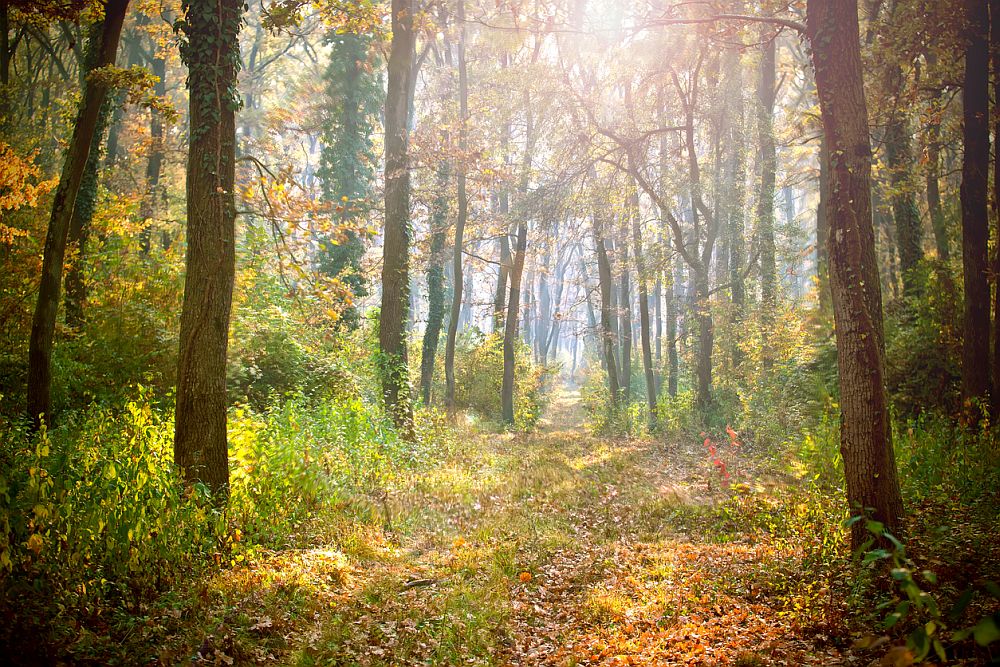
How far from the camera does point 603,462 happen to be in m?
13.2

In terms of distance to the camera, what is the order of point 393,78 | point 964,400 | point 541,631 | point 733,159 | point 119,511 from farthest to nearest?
point 733,159 < point 393,78 < point 964,400 < point 541,631 < point 119,511

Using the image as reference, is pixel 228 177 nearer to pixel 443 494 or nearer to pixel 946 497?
pixel 443 494

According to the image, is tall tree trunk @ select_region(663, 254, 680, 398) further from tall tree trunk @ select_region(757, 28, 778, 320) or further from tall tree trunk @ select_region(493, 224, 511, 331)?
tall tree trunk @ select_region(493, 224, 511, 331)

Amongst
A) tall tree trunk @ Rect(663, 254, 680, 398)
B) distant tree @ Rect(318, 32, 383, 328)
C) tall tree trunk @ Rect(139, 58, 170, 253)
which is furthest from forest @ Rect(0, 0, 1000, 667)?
distant tree @ Rect(318, 32, 383, 328)

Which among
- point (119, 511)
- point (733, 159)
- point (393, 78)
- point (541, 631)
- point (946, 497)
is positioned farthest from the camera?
point (733, 159)

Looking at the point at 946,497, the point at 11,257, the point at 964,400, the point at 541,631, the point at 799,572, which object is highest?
the point at 11,257

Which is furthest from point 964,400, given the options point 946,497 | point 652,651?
point 652,651

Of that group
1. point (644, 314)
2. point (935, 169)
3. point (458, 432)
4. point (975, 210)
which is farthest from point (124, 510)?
point (644, 314)

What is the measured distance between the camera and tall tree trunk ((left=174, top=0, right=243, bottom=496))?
6.07 m

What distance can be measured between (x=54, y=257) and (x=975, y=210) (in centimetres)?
1250

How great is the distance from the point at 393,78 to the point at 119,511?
10.8 m

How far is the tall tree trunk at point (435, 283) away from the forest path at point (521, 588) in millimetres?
10332

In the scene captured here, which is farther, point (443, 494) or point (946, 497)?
point (443, 494)

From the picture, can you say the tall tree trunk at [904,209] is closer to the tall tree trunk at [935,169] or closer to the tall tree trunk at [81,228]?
the tall tree trunk at [935,169]
